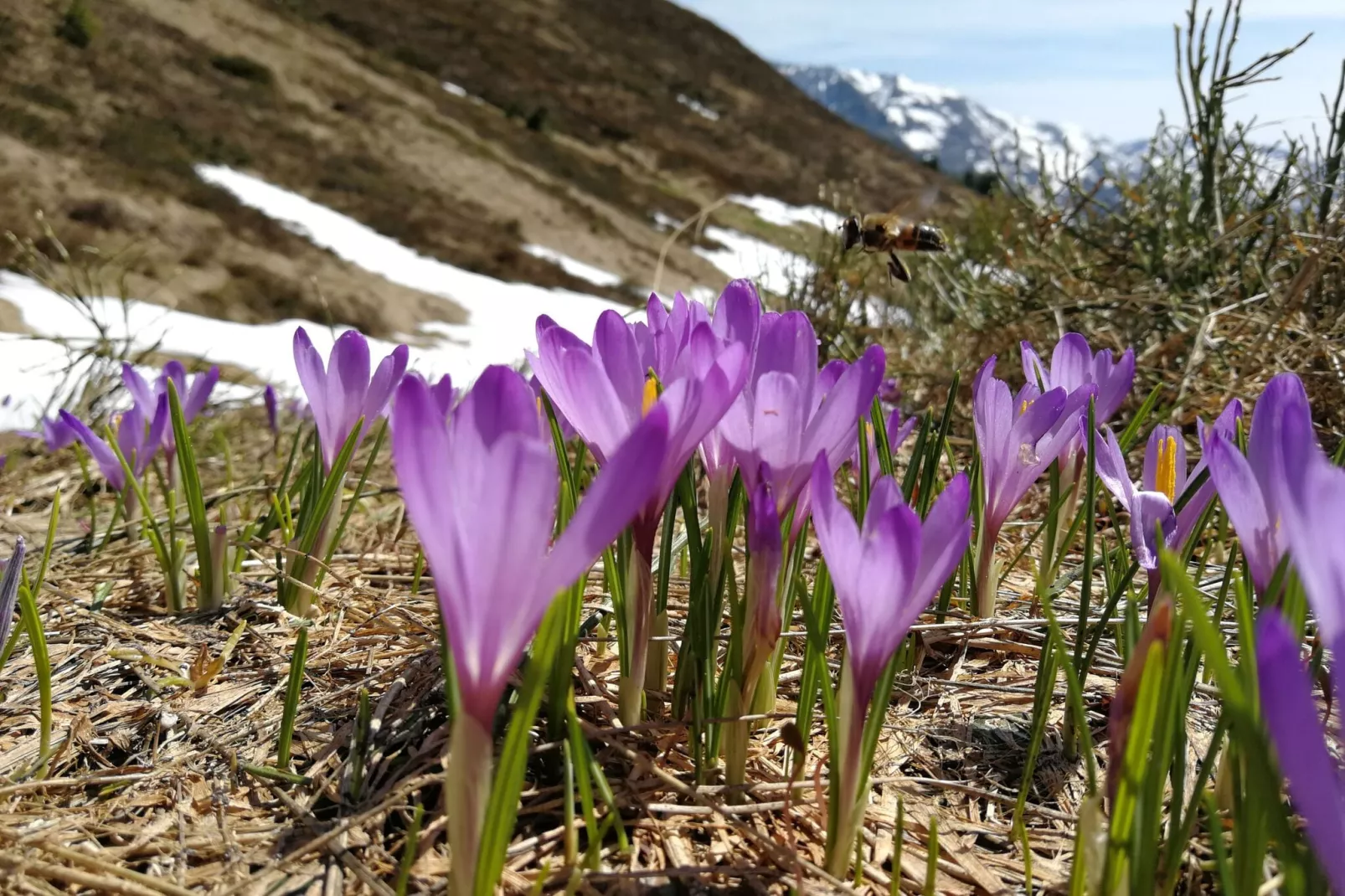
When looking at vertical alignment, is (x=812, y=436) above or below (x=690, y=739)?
above

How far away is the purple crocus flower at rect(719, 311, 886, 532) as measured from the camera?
74cm

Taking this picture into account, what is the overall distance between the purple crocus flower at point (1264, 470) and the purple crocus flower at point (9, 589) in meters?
1.03

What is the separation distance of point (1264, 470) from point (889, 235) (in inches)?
64.8

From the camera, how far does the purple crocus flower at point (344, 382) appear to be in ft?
3.60

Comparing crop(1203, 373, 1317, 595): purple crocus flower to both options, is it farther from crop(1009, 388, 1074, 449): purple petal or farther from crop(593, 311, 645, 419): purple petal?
crop(593, 311, 645, 419): purple petal

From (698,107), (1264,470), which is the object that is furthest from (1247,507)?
(698,107)

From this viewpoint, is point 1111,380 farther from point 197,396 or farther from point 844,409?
point 197,396

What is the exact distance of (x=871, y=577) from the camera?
633 mm

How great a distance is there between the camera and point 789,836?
704 mm

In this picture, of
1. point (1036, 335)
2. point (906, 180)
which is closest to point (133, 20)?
point (1036, 335)

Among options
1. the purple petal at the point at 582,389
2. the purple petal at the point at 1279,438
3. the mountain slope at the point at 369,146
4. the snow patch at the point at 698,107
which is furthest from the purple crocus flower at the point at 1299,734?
the snow patch at the point at 698,107

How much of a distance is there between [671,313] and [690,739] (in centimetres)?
42

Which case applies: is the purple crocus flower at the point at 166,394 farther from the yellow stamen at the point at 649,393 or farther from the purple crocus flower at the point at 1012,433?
the purple crocus flower at the point at 1012,433

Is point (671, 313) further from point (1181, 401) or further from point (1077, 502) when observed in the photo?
point (1181, 401)
